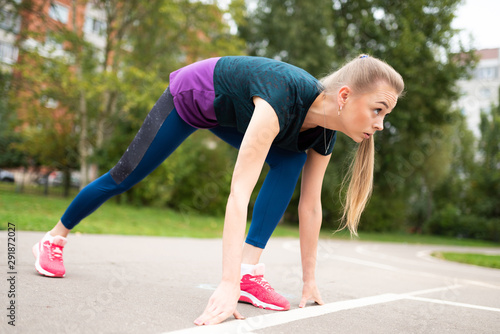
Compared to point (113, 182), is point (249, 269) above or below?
below

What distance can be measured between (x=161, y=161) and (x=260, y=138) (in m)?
0.88

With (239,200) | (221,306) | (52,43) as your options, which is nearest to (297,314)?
(221,306)

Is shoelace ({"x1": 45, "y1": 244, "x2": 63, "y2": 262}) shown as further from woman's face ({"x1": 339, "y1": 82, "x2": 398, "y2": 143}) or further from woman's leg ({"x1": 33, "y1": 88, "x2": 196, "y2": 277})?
woman's face ({"x1": 339, "y1": 82, "x2": 398, "y2": 143})

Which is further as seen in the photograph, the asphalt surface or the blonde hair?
the blonde hair

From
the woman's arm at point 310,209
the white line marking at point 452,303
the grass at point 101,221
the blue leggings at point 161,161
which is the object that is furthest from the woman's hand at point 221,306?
the grass at point 101,221

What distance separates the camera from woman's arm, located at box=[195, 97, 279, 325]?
1993mm

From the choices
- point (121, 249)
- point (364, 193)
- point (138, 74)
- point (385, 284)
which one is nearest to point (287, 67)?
point (364, 193)

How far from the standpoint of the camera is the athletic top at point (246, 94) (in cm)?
228

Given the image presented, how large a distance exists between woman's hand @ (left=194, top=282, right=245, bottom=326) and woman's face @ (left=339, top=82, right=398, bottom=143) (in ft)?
3.32

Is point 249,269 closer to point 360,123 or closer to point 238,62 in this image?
point 360,123

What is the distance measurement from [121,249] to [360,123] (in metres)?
3.12

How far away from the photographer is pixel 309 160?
9.39 ft

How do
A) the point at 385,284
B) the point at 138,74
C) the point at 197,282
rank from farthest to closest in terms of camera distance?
1. the point at 138,74
2. the point at 385,284
3. the point at 197,282

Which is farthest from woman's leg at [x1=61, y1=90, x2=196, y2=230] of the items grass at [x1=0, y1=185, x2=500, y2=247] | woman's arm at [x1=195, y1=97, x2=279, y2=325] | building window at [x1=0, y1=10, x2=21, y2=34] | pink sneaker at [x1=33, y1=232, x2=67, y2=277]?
building window at [x1=0, y1=10, x2=21, y2=34]
